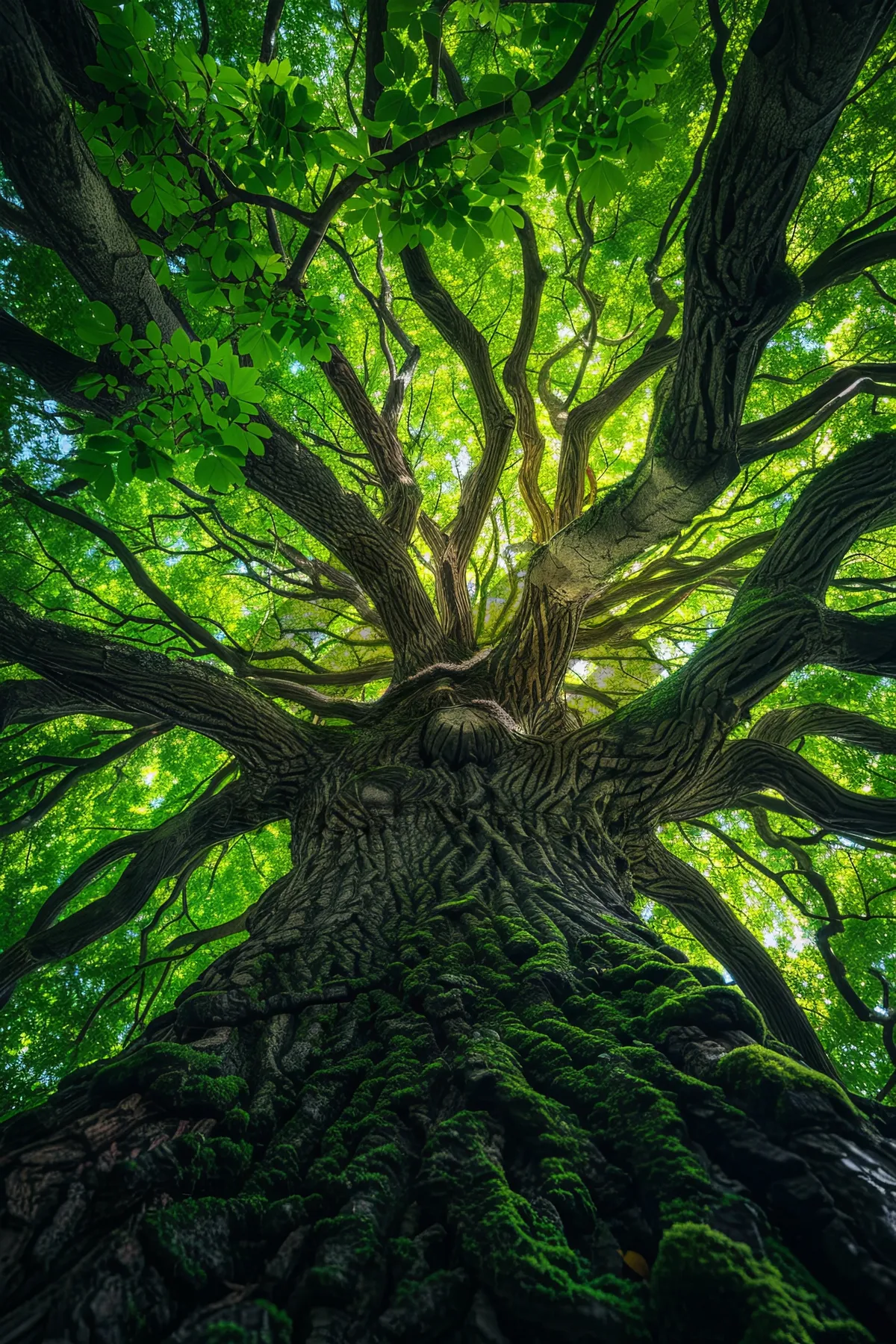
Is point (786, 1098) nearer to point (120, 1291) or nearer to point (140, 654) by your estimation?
point (120, 1291)

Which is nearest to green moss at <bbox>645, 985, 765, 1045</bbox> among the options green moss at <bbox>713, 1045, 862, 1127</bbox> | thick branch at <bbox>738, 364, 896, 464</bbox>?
green moss at <bbox>713, 1045, 862, 1127</bbox>

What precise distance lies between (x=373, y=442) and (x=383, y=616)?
1594mm

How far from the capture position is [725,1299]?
0.73 m

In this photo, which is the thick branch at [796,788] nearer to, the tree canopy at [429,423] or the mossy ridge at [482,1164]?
the tree canopy at [429,423]

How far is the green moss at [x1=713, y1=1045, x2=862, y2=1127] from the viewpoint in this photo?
1.02m

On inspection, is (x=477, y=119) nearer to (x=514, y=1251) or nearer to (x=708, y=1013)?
(x=708, y=1013)

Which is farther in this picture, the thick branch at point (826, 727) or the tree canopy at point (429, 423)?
the thick branch at point (826, 727)

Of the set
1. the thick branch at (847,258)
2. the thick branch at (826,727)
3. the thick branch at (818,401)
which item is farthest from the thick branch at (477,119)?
the thick branch at (826,727)

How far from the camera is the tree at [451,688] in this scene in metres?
0.88

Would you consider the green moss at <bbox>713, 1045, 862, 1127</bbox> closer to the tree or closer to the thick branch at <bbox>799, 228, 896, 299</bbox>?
the tree

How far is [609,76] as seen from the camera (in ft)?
6.37

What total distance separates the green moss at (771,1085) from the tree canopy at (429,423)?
2.14m

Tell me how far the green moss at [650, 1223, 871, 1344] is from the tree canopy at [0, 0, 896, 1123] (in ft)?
7.92

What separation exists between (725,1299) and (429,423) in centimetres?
746
